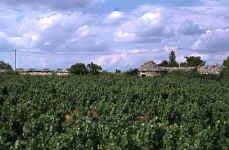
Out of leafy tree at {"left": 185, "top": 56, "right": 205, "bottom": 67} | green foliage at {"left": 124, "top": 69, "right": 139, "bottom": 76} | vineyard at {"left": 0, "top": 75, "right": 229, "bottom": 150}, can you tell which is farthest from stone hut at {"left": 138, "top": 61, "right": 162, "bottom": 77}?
vineyard at {"left": 0, "top": 75, "right": 229, "bottom": 150}

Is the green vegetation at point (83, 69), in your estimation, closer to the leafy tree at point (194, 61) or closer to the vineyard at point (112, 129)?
the vineyard at point (112, 129)

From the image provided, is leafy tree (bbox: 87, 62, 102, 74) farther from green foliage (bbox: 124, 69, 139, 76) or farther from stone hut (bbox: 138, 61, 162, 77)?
stone hut (bbox: 138, 61, 162, 77)

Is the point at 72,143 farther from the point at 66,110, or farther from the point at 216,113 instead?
the point at 216,113

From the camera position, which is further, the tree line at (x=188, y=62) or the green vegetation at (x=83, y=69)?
the tree line at (x=188, y=62)

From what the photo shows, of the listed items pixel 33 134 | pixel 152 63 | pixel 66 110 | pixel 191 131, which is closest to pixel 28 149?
pixel 33 134

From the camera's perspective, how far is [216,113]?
1630cm

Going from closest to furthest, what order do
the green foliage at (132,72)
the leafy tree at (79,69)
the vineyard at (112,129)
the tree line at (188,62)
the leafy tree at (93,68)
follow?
the vineyard at (112,129) < the leafy tree at (79,69) < the leafy tree at (93,68) < the green foliage at (132,72) < the tree line at (188,62)

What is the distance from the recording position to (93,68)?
51.9 meters

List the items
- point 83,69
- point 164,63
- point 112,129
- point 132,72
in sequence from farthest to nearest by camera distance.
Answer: point 164,63
point 132,72
point 83,69
point 112,129

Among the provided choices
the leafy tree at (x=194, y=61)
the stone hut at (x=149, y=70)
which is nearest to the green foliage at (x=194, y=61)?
the leafy tree at (x=194, y=61)

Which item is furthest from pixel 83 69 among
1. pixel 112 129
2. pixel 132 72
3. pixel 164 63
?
pixel 164 63

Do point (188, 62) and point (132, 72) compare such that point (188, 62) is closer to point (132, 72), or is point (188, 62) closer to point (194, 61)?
point (194, 61)

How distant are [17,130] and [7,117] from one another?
100cm

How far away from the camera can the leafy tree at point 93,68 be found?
5111cm
